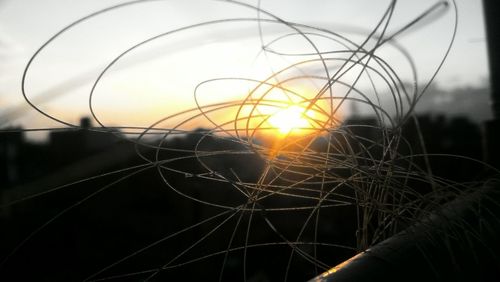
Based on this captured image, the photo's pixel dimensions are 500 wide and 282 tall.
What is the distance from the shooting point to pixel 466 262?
47cm

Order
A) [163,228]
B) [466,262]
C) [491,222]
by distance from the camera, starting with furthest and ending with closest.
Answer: [163,228] < [491,222] < [466,262]

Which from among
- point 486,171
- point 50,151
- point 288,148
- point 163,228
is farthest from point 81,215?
point 486,171

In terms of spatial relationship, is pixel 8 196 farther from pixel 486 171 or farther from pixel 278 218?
pixel 486 171

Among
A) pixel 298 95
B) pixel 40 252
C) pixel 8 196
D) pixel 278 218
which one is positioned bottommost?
pixel 40 252

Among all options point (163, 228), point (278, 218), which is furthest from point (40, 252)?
point (278, 218)

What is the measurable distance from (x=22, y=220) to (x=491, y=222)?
233 inches

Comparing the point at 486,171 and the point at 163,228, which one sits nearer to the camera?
the point at 486,171

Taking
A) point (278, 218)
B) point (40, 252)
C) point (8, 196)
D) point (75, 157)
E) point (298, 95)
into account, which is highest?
point (298, 95)

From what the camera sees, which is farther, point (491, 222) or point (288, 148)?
point (288, 148)

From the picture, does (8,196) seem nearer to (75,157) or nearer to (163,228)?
(75,157)

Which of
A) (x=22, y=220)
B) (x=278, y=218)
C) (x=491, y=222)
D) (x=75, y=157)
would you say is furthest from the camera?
(x=75, y=157)

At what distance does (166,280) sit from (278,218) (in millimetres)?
1435

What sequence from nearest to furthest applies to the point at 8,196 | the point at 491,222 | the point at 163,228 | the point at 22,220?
the point at 491,222 → the point at 163,228 → the point at 8,196 → the point at 22,220

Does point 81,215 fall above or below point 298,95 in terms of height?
below
